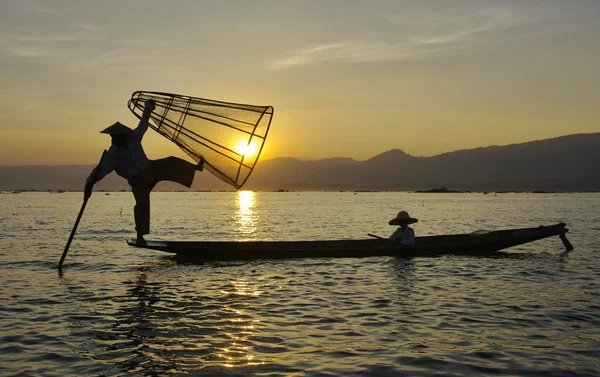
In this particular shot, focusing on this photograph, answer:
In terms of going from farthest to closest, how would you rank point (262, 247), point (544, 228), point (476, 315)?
1. point (544, 228)
2. point (262, 247)
3. point (476, 315)

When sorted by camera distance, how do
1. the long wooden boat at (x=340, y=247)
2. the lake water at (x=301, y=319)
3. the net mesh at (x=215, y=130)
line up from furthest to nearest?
1. the long wooden boat at (x=340, y=247)
2. the net mesh at (x=215, y=130)
3. the lake water at (x=301, y=319)

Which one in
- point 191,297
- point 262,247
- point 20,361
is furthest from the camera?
point 262,247

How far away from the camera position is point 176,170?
14.3 metres

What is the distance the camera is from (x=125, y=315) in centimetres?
1067

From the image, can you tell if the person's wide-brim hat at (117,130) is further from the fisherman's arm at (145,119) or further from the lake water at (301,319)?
the lake water at (301,319)

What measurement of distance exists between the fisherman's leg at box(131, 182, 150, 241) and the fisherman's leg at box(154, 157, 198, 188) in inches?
18.1

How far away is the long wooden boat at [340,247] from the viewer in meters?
18.5

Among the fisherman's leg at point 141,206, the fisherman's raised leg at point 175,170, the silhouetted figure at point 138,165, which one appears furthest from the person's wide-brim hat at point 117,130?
the fisherman's leg at point 141,206

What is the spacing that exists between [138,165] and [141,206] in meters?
1.48

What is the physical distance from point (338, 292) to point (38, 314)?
21.4 feet

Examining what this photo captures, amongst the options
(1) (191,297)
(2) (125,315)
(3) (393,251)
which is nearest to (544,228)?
(3) (393,251)

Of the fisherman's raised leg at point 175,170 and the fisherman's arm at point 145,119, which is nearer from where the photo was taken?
the fisherman's arm at point 145,119

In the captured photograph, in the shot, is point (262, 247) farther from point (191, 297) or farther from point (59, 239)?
point (59, 239)

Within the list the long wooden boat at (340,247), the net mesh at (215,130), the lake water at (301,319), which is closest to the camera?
the lake water at (301,319)
